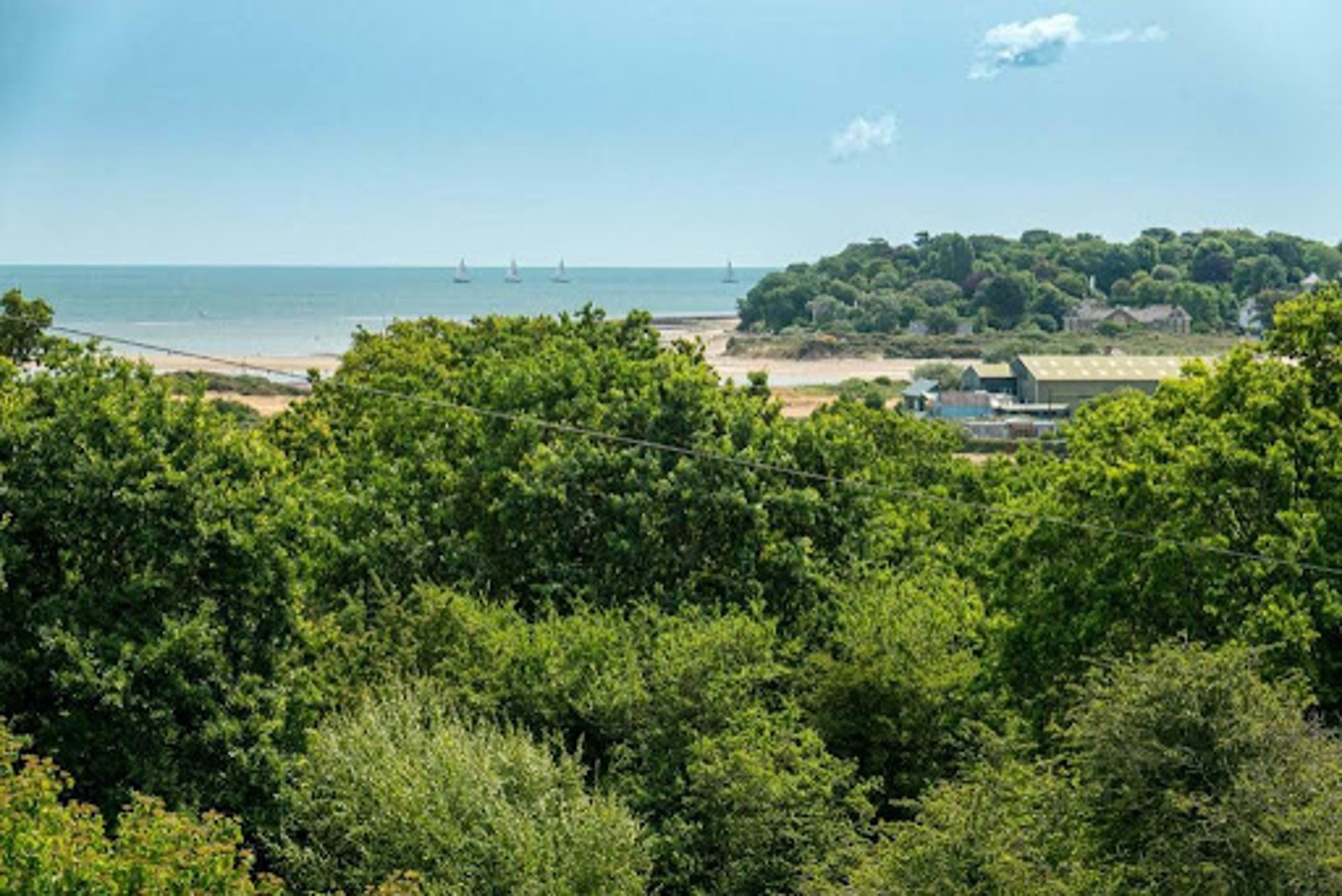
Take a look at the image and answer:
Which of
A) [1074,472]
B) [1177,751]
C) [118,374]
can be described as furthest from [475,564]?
[1177,751]

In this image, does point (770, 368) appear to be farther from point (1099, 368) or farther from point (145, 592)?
point (145, 592)

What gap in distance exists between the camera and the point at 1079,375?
115500mm

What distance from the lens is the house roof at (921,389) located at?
373ft

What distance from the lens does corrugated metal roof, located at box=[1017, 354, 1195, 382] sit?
113288 mm

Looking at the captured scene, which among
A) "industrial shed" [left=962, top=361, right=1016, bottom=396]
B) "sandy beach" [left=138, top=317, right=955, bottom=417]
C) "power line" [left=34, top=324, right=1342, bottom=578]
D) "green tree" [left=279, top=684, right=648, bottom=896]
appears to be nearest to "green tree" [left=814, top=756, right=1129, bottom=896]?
"green tree" [left=279, top=684, right=648, bottom=896]

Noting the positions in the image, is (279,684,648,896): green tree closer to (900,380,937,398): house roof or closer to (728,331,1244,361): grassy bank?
(900,380,937,398): house roof

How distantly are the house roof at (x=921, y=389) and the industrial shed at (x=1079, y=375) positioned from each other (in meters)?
6.56

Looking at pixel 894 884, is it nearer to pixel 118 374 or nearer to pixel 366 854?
pixel 366 854

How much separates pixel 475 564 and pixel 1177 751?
15.1 m

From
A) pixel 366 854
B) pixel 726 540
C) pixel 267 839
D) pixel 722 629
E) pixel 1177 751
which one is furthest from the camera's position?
pixel 726 540

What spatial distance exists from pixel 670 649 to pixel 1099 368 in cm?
10031

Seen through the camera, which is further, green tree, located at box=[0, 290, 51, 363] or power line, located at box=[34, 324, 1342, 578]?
green tree, located at box=[0, 290, 51, 363]

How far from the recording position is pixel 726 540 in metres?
27.5

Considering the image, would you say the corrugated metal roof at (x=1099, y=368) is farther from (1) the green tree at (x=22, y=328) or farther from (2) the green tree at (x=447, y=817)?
(2) the green tree at (x=447, y=817)
